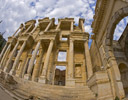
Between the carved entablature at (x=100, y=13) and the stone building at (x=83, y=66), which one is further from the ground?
the carved entablature at (x=100, y=13)

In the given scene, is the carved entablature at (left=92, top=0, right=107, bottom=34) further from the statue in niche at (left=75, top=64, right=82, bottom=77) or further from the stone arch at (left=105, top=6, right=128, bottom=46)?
the statue in niche at (left=75, top=64, right=82, bottom=77)

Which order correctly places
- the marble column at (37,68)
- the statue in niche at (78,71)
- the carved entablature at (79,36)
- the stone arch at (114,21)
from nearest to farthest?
the stone arch at (114,21)
the marble column at (37,68)
the statue in niche at (78,71)
the carved entablature at (79,36)

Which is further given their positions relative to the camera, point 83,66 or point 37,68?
point 83,66

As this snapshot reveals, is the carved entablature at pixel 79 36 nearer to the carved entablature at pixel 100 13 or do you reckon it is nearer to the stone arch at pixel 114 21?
the carved entablature at pixel 100 13

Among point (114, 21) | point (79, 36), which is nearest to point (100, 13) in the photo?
point (114, 21)

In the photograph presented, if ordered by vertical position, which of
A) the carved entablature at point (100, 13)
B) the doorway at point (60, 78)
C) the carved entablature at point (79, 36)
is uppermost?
the carved entablature at point (79, 36)

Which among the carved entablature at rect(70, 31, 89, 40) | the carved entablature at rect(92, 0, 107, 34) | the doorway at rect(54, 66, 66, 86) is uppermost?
the carved entablature at rect(70, 31, 89, 40)

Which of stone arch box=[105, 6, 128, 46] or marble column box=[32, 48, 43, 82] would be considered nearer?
stone arch box=[105, 6, 128, 46]

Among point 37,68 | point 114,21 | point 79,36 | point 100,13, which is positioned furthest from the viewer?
point 79,36

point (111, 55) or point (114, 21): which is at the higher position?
point (114, 21)

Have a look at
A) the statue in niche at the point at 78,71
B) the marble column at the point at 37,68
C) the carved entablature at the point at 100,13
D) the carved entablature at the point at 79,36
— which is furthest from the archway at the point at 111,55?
the marble column at the point at 37,68

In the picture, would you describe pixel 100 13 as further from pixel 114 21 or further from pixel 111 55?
pixel 111 55

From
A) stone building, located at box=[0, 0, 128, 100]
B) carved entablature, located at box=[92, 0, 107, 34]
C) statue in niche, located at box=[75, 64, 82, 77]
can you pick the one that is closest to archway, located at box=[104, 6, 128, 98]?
stone building, located at box=[0, 0, 128, 100]

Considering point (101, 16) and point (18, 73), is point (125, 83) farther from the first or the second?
point (18, 73)
